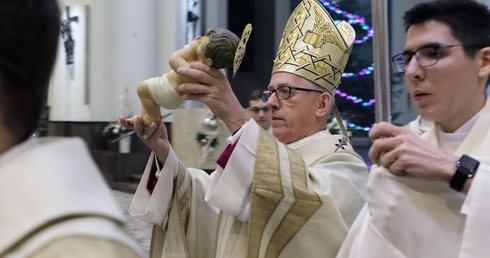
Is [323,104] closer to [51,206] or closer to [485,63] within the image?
[485,63]

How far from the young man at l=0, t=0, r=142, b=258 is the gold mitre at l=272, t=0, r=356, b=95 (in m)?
1.56

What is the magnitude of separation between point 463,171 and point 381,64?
628mm

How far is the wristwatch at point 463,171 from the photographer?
4.69 ft

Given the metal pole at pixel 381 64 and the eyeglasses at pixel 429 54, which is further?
the metal pole at pixel 381 64

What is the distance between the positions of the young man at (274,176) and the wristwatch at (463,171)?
0.60 metres

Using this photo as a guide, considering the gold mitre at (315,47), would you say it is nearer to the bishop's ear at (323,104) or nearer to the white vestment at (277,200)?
the bishop's ear at (323,104)

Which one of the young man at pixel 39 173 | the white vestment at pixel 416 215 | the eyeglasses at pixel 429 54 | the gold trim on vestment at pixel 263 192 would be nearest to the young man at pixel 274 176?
the gold trim on vestment at pixel 263 192

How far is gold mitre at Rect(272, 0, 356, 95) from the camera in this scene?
7.86 feet

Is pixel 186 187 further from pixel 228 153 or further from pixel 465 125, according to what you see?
pixel 465 125

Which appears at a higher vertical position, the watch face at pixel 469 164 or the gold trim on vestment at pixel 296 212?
the watch face at pixel 469 164

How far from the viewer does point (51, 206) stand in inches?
31.8

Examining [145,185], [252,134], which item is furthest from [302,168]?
[145,185]

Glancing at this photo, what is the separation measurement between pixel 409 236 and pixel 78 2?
1085 cm

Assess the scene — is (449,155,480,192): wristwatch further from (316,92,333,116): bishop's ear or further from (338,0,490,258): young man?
(316,92,333,116): bishop's ear
